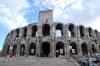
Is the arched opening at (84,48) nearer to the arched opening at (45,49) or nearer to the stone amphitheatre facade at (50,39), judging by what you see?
the stone amphitheatre facade at (50,39)

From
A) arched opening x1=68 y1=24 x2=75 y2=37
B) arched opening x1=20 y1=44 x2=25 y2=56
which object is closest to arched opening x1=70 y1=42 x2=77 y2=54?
arched opening x1=68 y1=24 x2=75 y2=37

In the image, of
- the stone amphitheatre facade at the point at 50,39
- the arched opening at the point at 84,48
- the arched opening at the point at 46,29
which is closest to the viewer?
the stone amphitheatre facade at the point at 50,39

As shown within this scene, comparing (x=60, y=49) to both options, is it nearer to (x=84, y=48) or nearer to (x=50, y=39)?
(x=50, y=39)

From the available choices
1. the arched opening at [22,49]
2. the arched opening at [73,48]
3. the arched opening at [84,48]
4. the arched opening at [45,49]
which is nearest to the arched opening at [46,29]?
the arched opening at [45,49]

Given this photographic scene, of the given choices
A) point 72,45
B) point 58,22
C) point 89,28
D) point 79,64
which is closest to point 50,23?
point 58,22

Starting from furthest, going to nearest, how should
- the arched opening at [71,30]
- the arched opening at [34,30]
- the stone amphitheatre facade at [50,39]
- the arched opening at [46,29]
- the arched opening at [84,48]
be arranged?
the arched opening at [34,30], the arched opening at [46,29], the arched opening at [71,30], the arched opening at [84,48], the stone amphitheatre facade at [50,39]

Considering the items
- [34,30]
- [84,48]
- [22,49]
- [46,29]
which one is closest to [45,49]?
[46,29]

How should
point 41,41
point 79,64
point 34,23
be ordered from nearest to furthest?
point 79,64 < point 41,41 < point 34,23

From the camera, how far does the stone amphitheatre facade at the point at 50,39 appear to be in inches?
1994

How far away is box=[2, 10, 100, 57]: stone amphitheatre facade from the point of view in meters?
50.7

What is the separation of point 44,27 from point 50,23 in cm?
306

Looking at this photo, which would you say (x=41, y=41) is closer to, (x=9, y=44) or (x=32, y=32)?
(x=32, y=32)

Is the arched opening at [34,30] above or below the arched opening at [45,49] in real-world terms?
above

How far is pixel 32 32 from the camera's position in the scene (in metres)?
55.6
